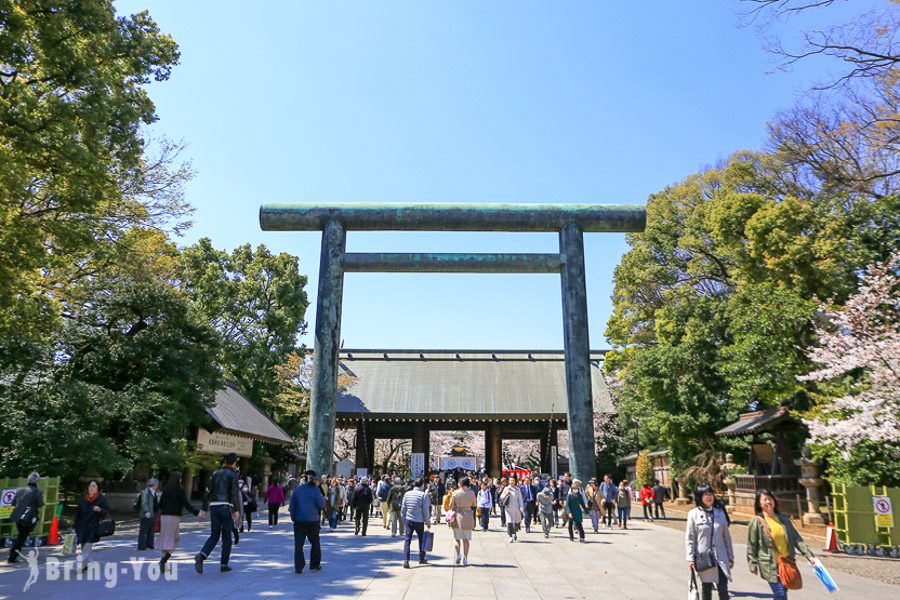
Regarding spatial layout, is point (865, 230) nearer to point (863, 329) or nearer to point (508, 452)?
point (863, 329)

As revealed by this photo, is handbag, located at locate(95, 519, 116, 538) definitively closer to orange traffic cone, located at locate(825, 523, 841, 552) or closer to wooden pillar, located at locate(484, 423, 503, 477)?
orange traffic cone, located at locate(825, 523, 841, 552)

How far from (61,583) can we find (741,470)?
2444cm

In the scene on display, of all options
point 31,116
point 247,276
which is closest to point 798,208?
point 31,116

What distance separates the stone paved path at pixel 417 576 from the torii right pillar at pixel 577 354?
2452mm

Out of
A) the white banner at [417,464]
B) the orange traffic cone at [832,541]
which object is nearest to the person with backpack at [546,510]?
the orange traffic cone at [832,541]

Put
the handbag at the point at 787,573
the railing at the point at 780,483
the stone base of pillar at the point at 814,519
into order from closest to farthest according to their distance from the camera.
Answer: the handbag at the point at 787,573, the stone base of pillar at the point at 814,519, the railing at the point at 780,483

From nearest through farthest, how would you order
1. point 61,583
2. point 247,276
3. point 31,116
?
point 61,583
point 31,116
point 247,276

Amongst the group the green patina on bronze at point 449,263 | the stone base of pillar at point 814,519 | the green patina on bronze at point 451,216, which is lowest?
the stone base of pillar at point 814,519

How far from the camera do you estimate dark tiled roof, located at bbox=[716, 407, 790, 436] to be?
19.7 metres

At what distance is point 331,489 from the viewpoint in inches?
629

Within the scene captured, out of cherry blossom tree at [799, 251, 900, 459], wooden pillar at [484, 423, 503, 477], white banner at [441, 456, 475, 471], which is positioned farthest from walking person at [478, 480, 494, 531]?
wooden pillar at [484, 423, 503, 477]

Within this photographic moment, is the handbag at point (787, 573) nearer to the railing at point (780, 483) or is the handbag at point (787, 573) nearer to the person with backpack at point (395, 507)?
the person with backpack at point (395, 507)

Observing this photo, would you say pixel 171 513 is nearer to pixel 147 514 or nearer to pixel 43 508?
pixel 147 514

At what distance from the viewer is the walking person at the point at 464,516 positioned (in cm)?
956
